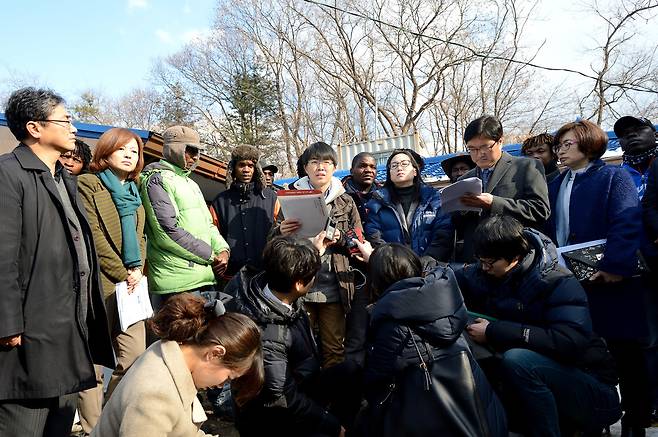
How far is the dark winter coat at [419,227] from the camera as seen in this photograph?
10.9 feet

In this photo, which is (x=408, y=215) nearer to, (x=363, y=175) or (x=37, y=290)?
(x=363, y=175)

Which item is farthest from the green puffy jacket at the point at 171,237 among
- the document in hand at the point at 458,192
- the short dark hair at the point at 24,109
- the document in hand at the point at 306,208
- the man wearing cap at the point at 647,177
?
the man wearing cap at the point at 647,177

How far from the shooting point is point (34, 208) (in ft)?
6.72

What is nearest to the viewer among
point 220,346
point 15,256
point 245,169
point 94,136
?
point 220,346

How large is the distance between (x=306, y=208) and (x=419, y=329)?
1.33m

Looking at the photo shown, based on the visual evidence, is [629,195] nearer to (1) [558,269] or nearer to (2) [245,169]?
(1) [558,269]

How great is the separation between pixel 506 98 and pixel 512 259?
25006 millimetres

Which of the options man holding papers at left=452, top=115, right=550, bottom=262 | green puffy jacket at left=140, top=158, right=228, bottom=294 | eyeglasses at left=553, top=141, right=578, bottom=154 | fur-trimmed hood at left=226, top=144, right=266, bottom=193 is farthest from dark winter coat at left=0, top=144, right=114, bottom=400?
eyeglasses at left=553, top=141, right=578, bottom=154

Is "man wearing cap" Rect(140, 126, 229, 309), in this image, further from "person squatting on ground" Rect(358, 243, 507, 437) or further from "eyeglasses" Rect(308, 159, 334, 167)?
"person squatting on ground" Rect(358, 243, 507, 437)

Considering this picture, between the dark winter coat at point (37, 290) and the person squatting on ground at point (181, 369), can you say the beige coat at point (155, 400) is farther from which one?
the dark winter coat at point (37, 290)

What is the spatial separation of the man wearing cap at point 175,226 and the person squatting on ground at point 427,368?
170cm

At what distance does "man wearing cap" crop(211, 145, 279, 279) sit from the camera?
13.0ft

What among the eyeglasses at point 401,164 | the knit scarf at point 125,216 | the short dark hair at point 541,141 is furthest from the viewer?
the short dark hair at point 541,141

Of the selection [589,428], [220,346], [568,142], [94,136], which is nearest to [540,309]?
[589,428]
